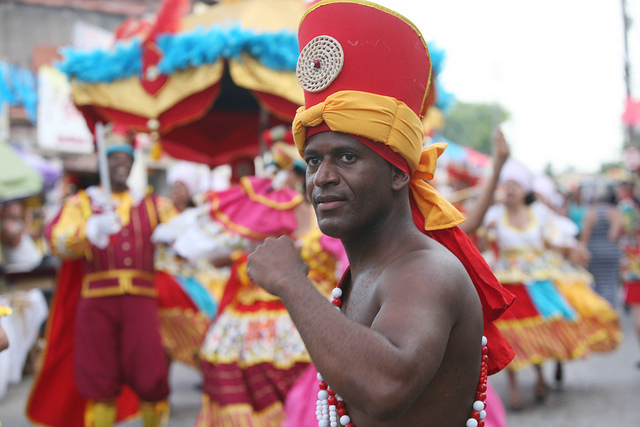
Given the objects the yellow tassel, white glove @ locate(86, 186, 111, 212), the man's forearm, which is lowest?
the yellow tassel

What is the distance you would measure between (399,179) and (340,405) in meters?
0.66

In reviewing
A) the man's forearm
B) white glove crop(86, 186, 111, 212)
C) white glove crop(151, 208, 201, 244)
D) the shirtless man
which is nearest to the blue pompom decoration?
white glove crop(86, 186, 111, 212)

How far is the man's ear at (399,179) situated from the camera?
5.90 ft

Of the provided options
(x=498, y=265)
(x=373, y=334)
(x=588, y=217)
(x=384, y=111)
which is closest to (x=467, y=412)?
(x=373, y=334)

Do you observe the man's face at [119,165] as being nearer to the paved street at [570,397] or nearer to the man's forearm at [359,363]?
the paved street at [570,397]

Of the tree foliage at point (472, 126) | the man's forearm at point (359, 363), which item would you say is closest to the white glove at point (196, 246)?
the man's forearm at point (359, 363)

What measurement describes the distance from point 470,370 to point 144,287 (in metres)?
3.52

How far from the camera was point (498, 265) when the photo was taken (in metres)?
6.62

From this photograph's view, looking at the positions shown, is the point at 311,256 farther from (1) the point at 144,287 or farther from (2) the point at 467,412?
(2) the point at 467,412

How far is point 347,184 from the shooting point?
5.65 feet

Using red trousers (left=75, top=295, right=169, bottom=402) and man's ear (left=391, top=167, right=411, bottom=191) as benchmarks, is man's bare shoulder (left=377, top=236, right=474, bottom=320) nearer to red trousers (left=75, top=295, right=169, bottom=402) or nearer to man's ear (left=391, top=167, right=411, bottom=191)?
man's ear (left=391, top=167, right=411, bottom=191)

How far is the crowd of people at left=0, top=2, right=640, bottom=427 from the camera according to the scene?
1.61 meters

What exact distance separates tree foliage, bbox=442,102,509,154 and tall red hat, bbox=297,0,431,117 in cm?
5834

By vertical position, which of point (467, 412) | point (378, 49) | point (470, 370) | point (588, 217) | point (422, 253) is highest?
point (378, 49)
